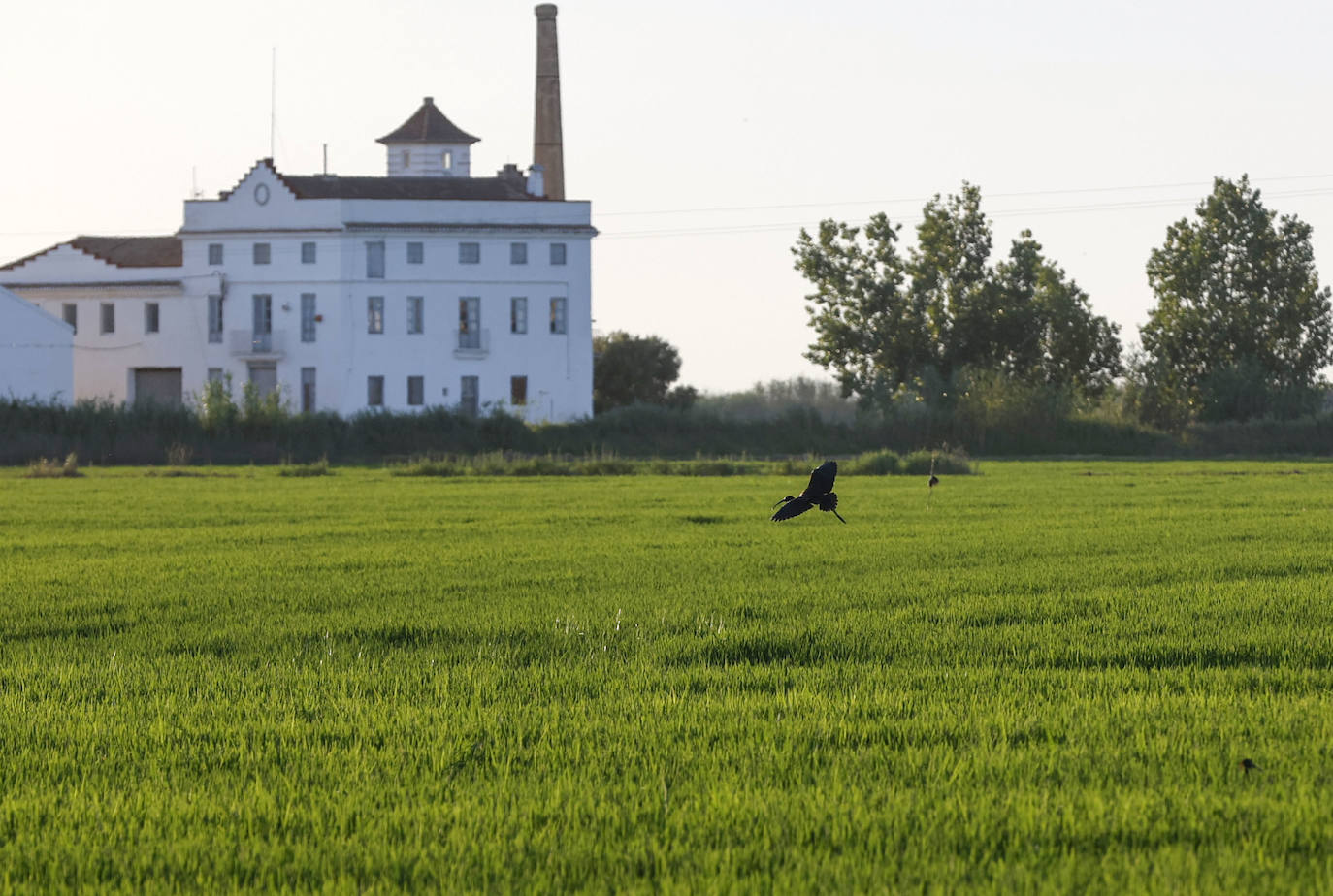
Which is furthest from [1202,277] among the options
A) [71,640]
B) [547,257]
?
[71,640]

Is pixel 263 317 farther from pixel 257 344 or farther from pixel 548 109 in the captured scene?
pixel 548 109

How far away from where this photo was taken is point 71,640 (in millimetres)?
11016

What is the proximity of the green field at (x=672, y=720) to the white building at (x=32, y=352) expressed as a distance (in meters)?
53.6

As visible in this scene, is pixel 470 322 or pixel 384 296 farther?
pixel 470 322

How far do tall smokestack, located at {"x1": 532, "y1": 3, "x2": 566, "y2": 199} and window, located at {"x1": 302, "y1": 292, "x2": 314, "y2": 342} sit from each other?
44.5 ft

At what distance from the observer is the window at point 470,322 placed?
74.6 meters

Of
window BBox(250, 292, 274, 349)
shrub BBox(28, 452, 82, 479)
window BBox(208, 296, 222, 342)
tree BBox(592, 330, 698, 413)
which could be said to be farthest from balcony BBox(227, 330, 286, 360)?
shrub BBox(28, 452, 82, 479)

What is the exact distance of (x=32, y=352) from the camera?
221ft

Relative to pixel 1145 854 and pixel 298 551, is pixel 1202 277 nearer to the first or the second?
pixel 298 551

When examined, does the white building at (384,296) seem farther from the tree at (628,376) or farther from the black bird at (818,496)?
the black bird at (818,496)

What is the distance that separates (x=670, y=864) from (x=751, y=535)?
50.7 feet

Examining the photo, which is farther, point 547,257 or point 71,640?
point 547,257

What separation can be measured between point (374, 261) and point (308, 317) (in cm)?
407

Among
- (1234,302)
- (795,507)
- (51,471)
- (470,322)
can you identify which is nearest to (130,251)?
(470,322)
